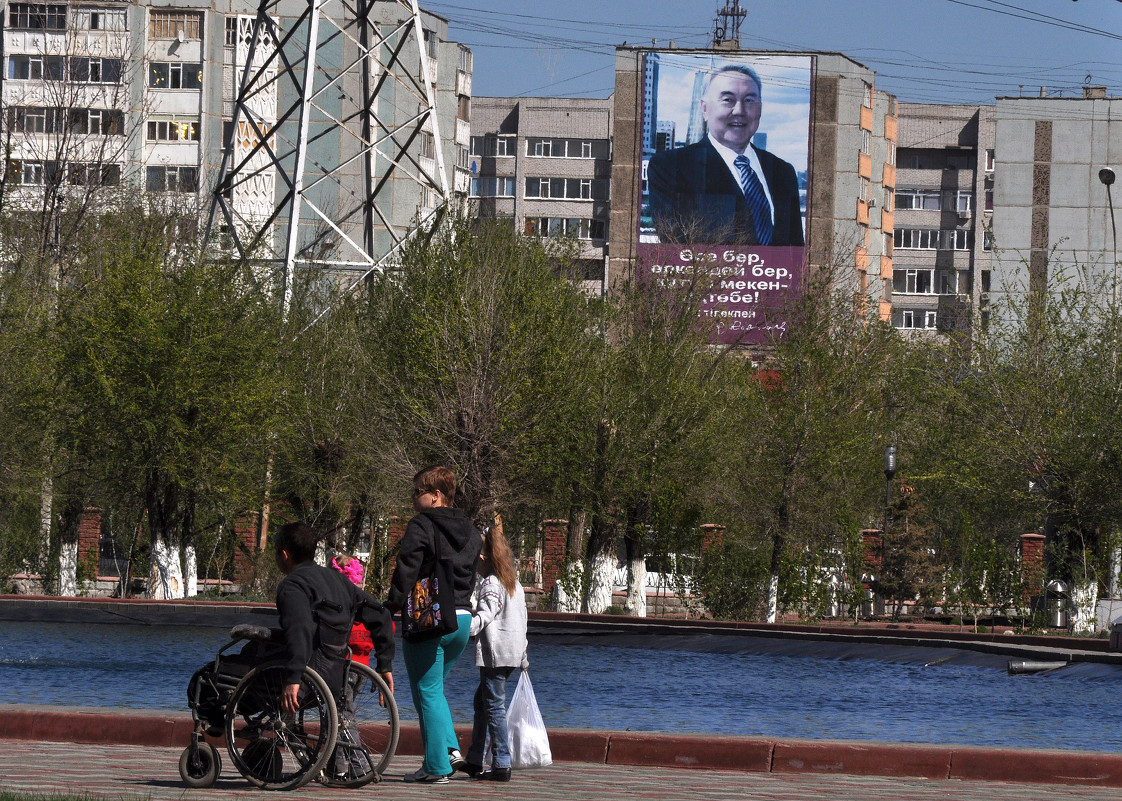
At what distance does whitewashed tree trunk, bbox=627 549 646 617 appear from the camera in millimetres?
32531

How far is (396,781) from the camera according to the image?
Result: 8.96m

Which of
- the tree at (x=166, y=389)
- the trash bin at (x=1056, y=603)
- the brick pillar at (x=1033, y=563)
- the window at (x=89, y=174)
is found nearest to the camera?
the trash bin at (x=1056, y=603)

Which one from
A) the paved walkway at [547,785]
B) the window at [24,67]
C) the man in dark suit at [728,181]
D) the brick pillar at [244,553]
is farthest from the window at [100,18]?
the paved walkway at [547,785]

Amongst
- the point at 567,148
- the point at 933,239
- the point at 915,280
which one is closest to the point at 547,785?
the point at 567,148

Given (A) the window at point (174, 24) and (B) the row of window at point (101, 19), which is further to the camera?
(A) the window at point (174, 24)

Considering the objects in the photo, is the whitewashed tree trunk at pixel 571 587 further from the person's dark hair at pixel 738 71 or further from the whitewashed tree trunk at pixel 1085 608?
the person's dark hair at pixel 738 71

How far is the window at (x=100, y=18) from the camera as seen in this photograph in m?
71.4

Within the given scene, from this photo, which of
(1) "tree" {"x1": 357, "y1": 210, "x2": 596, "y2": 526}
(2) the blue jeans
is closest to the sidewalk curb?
(2) the blue jeans

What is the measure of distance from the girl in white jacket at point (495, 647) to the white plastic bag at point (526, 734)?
0.11 meters

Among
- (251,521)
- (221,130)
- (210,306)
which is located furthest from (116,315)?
(221,130)

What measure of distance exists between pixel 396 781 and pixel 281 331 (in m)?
26.8

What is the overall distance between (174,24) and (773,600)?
51193mm

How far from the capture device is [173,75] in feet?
241

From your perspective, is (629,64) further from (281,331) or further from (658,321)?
(281,331)
